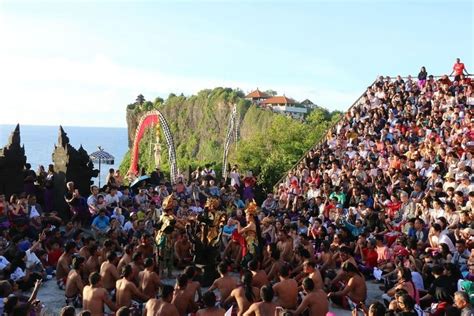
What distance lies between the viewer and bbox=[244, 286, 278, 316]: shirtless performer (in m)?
8.14

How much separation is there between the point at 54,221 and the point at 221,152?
48.9 m

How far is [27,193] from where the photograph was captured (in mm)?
16672

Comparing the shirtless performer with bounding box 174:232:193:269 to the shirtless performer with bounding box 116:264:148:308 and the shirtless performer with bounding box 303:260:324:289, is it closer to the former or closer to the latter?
the shirtless performer with bounding box 116:264:148:308

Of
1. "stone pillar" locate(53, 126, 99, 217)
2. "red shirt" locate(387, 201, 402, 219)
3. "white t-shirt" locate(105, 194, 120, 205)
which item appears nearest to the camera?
"red shirt" locate(387, 201, 402, 219)

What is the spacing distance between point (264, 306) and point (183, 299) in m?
1.50

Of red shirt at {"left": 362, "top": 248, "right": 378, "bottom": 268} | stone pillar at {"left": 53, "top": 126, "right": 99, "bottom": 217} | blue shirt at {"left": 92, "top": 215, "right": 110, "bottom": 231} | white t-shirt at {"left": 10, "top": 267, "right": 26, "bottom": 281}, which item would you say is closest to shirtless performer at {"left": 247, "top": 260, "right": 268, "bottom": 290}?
red shirt at {"left": 362, "top": 248, "right": 378, "bottom": 268}

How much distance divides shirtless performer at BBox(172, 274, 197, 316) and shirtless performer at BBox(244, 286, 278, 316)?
3.90 feet

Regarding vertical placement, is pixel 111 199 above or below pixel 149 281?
above

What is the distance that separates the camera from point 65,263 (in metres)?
11.5

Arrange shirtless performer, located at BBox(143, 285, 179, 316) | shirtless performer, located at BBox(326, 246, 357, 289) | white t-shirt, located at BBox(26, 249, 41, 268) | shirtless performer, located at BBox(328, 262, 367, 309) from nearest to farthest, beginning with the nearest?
shirtless performer, located at BBox(143, 285, 179, 316)
shirtless performer, located at BBox(328, 262, 367, 309)
shirtless performer, located at BBox(326, 246, 357, 289)
white t-shirt, located at BBox(26, 249, 41, 268)

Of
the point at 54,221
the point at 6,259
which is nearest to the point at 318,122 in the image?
the point at 54,221

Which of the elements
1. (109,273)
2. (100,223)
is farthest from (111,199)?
(109,273)

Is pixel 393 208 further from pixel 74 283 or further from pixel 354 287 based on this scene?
pixel 74 283

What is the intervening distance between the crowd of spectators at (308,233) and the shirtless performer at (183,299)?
0.07 feet
